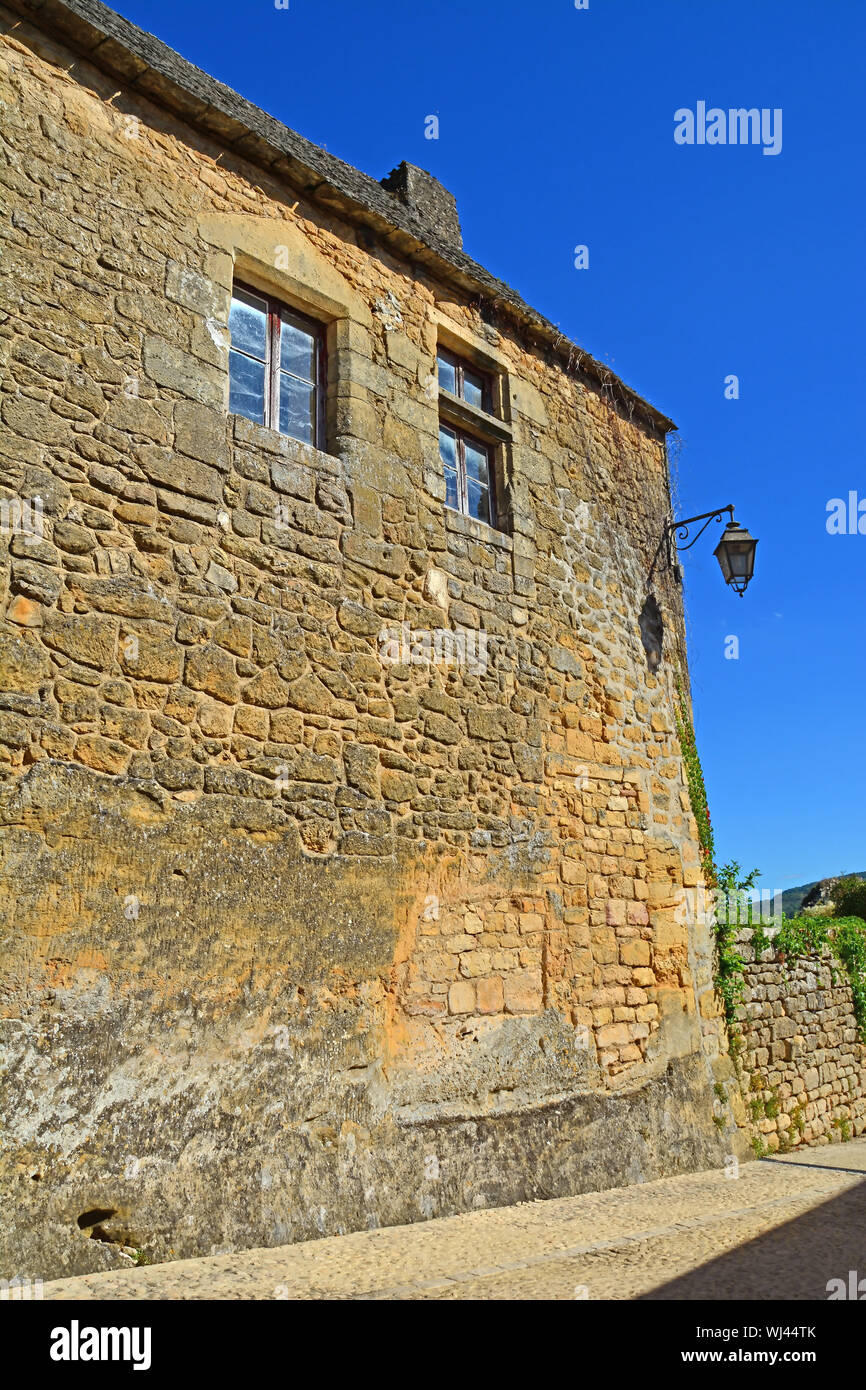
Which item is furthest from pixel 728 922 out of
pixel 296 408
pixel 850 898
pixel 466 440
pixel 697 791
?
pixel 850 898

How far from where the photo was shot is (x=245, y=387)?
188 inches

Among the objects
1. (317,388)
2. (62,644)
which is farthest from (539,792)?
(62,644)

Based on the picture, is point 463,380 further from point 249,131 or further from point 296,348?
point 249,131

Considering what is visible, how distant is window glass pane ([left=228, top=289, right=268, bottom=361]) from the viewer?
480cm

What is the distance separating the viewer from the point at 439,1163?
4594 mm

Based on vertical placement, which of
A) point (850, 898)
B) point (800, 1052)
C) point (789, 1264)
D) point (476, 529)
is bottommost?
point (789, 1264)

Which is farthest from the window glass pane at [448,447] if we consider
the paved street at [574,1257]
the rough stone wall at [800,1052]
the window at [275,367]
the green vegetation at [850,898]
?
the green vegetation at [850,898]

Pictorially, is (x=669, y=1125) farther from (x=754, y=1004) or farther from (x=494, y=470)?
(x=494, y=470)

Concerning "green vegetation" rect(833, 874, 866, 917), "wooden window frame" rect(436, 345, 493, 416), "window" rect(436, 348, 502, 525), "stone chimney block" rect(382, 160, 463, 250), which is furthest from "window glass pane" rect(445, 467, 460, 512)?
"green vegetation" rect(833, 874, 866, 917)

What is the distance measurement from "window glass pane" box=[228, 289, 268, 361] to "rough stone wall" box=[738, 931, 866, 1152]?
5.42 meters

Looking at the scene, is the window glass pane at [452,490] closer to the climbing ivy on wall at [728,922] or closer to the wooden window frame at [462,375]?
the wooden window frame at [462,375]

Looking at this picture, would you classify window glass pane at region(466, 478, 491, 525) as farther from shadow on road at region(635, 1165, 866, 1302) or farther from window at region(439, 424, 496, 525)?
shadow on road at region(635, 1165, 866, 1302)

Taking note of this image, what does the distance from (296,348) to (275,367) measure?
24cm
